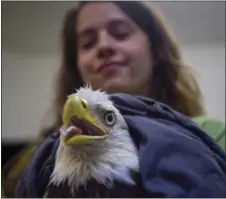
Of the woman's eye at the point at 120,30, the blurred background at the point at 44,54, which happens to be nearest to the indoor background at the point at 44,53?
the blurred background at the point at 44,54

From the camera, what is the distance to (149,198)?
1244mm

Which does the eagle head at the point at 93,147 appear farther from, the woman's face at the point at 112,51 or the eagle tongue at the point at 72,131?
the woman's face at the point at 112,51

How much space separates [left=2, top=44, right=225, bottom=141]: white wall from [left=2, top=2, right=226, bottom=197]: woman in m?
0.03

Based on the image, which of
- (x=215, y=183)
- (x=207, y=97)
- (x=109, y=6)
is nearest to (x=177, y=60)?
(x=207, y=97)

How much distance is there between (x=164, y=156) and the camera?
1249 millimetres

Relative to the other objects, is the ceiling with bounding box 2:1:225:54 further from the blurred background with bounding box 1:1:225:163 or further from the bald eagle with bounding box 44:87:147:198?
the bald eagle with bounding box 44:87:147:198

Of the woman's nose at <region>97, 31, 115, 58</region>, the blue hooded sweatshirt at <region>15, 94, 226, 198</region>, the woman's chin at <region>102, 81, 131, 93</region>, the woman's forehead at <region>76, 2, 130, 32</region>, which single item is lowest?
the blue hooded sweatshirt at <region>15, 94, 226, 198</region>

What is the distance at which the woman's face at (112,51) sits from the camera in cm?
134

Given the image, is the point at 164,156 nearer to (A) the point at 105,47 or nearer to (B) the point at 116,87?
(B) the point at 116,87

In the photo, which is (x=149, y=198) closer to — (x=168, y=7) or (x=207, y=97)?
(x=207, y=97)

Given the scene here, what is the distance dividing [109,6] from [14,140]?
49cm

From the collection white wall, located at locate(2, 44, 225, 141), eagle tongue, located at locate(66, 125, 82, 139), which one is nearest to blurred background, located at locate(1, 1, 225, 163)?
white wall, located at locate(2, 44, 225, 141)

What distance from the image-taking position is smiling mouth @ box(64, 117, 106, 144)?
4.04 ft

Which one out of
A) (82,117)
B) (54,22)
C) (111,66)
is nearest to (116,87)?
(111,66)
